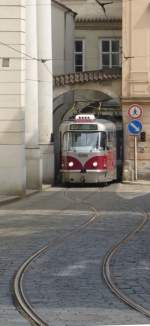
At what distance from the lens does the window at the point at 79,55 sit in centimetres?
5091

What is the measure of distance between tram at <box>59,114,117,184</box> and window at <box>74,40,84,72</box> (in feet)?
51.3

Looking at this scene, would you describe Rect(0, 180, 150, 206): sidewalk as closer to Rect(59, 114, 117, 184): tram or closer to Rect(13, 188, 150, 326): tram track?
Rect(59, 114, 117, 184): tram

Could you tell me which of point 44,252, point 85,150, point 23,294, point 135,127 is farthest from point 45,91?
point 23,294

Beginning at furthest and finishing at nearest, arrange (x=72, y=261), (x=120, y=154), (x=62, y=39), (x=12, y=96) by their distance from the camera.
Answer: (x=62, y=39), (x=120, y=154), (x=12, y=96), (x=72, y=261)

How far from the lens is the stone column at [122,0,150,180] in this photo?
38594mm

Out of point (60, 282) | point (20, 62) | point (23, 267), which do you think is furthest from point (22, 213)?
point (60, 282)

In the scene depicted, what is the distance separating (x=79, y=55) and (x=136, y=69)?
12668mm

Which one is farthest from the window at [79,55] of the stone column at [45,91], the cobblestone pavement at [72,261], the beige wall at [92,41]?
the cobblestone pavement at [72,261]

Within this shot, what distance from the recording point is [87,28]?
165 feet

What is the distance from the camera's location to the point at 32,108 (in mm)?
32312

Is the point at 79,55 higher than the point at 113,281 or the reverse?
higher

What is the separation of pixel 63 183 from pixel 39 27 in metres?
6.76

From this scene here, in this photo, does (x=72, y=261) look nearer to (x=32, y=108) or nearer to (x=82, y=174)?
(x=32, y=108)

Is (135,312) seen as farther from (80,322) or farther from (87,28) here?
(87,28)
